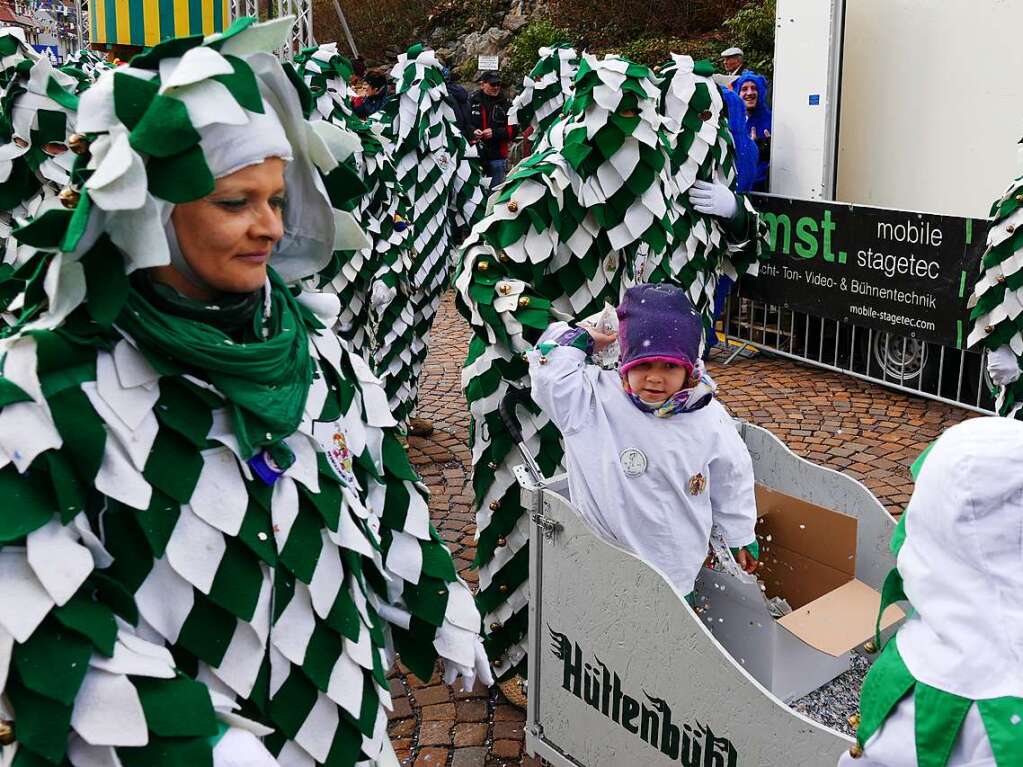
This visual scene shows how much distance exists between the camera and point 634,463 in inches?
120

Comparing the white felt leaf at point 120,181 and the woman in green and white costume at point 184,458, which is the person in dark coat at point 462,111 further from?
the white felt leaf at point 120,181

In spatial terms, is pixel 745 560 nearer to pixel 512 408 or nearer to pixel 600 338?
pixel 600 338

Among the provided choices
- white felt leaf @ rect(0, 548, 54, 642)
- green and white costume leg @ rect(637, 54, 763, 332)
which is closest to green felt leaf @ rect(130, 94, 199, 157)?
white felt leaf @ rect(0, 548, 54, 642)

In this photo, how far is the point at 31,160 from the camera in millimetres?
4152

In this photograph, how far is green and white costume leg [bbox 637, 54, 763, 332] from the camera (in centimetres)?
459

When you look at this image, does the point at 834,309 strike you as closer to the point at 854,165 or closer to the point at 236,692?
the point at 854,165

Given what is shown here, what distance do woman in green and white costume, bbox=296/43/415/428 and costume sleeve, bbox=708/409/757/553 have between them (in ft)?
11.5

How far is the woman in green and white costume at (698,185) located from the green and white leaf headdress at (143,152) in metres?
2.60

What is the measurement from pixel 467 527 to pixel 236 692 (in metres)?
3.74

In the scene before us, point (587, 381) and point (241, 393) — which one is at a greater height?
point (241, 393)

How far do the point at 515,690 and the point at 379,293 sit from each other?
122 inches

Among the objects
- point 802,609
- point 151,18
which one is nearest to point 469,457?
point 802,609

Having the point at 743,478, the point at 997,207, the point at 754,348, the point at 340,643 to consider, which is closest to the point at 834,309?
the point at 754,348

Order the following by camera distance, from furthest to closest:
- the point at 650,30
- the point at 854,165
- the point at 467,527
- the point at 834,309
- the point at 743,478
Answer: the point at 650,30, the point at 854,165, the point at 834,309, the point at 467,527, the point at 743,478
